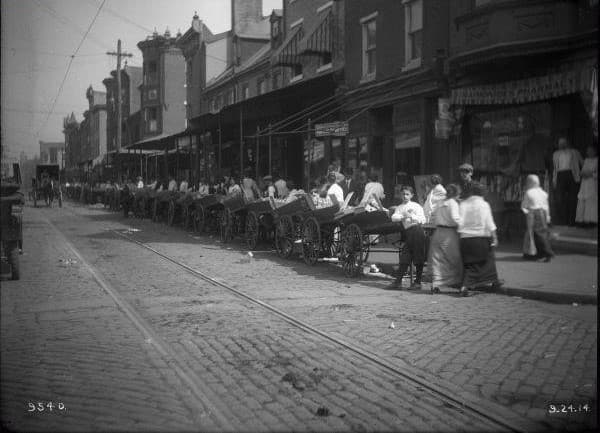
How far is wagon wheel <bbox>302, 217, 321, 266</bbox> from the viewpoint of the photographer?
1238cm

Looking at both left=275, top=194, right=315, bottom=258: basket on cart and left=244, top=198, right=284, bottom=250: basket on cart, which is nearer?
left=275, top=194, right=315, bottom=258: basket on cart

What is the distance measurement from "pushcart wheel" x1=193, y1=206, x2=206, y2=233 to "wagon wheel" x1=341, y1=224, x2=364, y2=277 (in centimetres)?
839

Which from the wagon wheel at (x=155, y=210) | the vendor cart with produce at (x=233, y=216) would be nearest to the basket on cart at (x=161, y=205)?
the wagon wheel at (x=155, y=210)

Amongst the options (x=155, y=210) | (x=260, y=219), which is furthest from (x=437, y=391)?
(x=155, y=210)

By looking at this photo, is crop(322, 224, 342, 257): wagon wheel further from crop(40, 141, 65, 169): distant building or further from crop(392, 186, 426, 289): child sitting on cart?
crop(40, 141, 65, 169): distant building

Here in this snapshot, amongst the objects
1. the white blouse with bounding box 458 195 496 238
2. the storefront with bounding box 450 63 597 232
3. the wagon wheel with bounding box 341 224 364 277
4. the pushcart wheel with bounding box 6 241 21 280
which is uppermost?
the storefront with bounding box 450 63 597 232

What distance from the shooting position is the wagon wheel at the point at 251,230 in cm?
1517

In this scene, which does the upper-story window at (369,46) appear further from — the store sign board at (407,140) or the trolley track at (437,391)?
the trolley track at (437,391)

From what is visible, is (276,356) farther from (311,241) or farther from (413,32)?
(413,32)

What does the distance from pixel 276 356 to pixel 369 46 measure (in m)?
16.2

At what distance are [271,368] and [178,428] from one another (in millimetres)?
1487

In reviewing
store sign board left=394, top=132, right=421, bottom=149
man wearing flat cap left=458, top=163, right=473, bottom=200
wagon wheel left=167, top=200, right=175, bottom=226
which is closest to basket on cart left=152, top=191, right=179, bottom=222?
wagon wheel left=167, top=200, right=175, bottom=226

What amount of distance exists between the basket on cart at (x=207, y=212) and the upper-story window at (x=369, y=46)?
6287mm

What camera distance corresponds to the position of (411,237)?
10.2 metres
